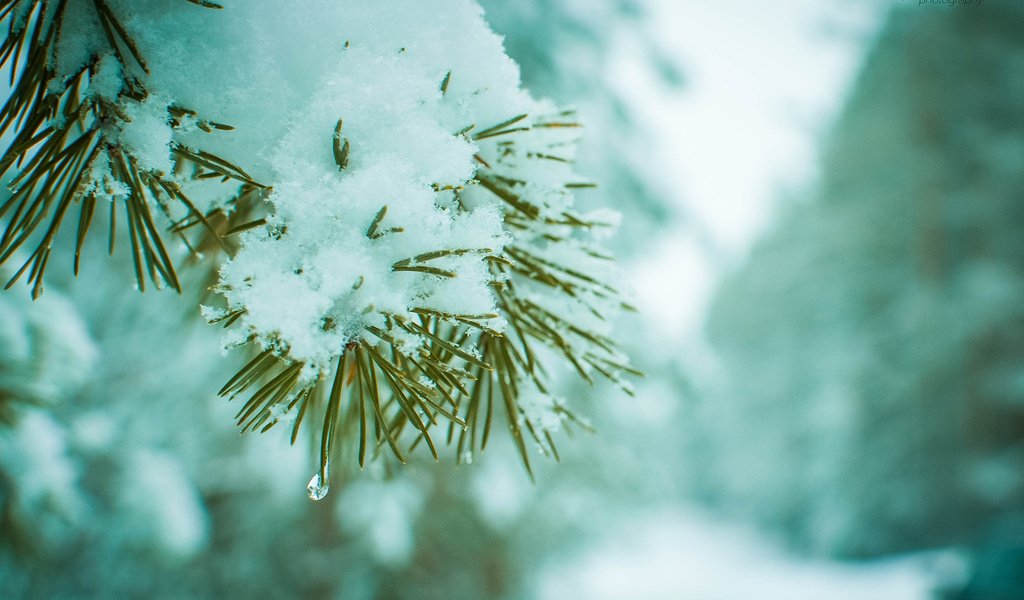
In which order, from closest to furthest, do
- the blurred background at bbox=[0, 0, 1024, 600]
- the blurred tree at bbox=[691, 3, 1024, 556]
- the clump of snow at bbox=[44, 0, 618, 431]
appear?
the clump of snow at bbox=[44, 0, 618, 431]
the blurred background at bbox=[0, 0, 1024, 600]
the blurred tree at bbox=[691, 3, 1024, 556]

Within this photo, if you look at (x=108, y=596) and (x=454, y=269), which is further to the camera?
(x=108, y=596)

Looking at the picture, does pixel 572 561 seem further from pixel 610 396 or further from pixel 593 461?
pixel 610 396

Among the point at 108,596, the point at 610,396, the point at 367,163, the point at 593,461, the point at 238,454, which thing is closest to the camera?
the point at 367,163

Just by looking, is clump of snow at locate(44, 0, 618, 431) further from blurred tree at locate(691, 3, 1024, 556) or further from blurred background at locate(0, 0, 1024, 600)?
blurred tree at locate(691, 3, 1024, 556)

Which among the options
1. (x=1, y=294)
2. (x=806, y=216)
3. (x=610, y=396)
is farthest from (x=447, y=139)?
(x=806, y=216)

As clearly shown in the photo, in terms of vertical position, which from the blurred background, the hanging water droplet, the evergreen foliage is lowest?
the hanging water droplet

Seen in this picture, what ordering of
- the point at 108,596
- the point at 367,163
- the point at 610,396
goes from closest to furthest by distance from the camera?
the point at 367,163
the point at 108,596
the point at 610,396

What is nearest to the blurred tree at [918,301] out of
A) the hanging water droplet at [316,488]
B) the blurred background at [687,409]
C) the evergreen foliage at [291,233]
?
the blurred background at [687,409]

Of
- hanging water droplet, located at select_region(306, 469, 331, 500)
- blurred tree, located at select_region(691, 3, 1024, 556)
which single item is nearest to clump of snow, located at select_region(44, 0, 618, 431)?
hanging water droplet, located at select_region(306, 469, 331, 500)
